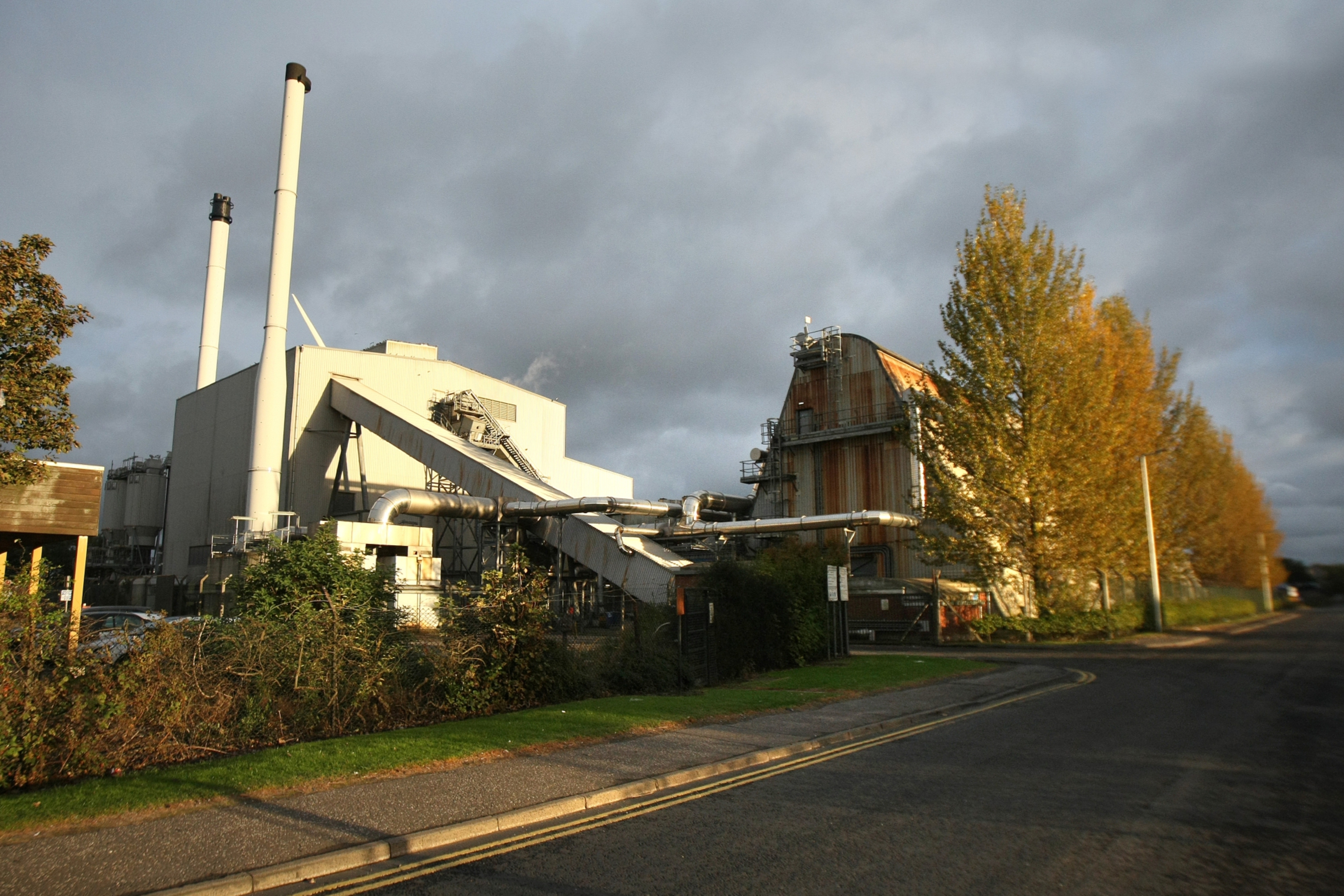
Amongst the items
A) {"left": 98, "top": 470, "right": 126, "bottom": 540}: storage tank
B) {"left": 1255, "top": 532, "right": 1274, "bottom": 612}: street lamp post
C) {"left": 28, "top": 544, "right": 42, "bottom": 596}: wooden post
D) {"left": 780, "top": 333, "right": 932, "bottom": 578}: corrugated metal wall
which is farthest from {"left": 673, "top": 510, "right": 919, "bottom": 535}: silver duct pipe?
{"left": 98, "top": 470, "right": 126, "bottom": 540}: storage tank

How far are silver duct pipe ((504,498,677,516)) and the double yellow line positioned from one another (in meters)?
21.9

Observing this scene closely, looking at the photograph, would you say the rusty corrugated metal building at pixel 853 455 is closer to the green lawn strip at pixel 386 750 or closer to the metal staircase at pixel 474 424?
the metal staircase at pixel 474 424

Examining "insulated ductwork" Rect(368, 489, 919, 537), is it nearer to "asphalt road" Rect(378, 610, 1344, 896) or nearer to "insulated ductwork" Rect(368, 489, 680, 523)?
"insulated ductwork" Rect(368, 489, 680, 523)

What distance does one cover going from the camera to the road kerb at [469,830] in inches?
228

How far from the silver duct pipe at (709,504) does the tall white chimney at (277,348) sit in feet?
62.0

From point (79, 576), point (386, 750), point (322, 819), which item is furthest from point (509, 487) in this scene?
point (322, 819)

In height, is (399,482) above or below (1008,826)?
above

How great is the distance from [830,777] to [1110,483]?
28.0 metres

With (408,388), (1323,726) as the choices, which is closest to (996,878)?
(1323,726)

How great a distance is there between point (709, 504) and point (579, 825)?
130ft

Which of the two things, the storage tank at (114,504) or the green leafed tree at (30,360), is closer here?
the green leafed tree at (30,360)

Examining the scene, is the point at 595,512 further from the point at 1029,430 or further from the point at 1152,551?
the point at 1152,551

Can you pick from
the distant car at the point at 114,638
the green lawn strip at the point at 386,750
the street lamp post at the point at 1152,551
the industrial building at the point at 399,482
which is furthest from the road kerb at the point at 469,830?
the street lamp post at the point at 1152,551

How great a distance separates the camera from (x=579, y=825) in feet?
23.9
